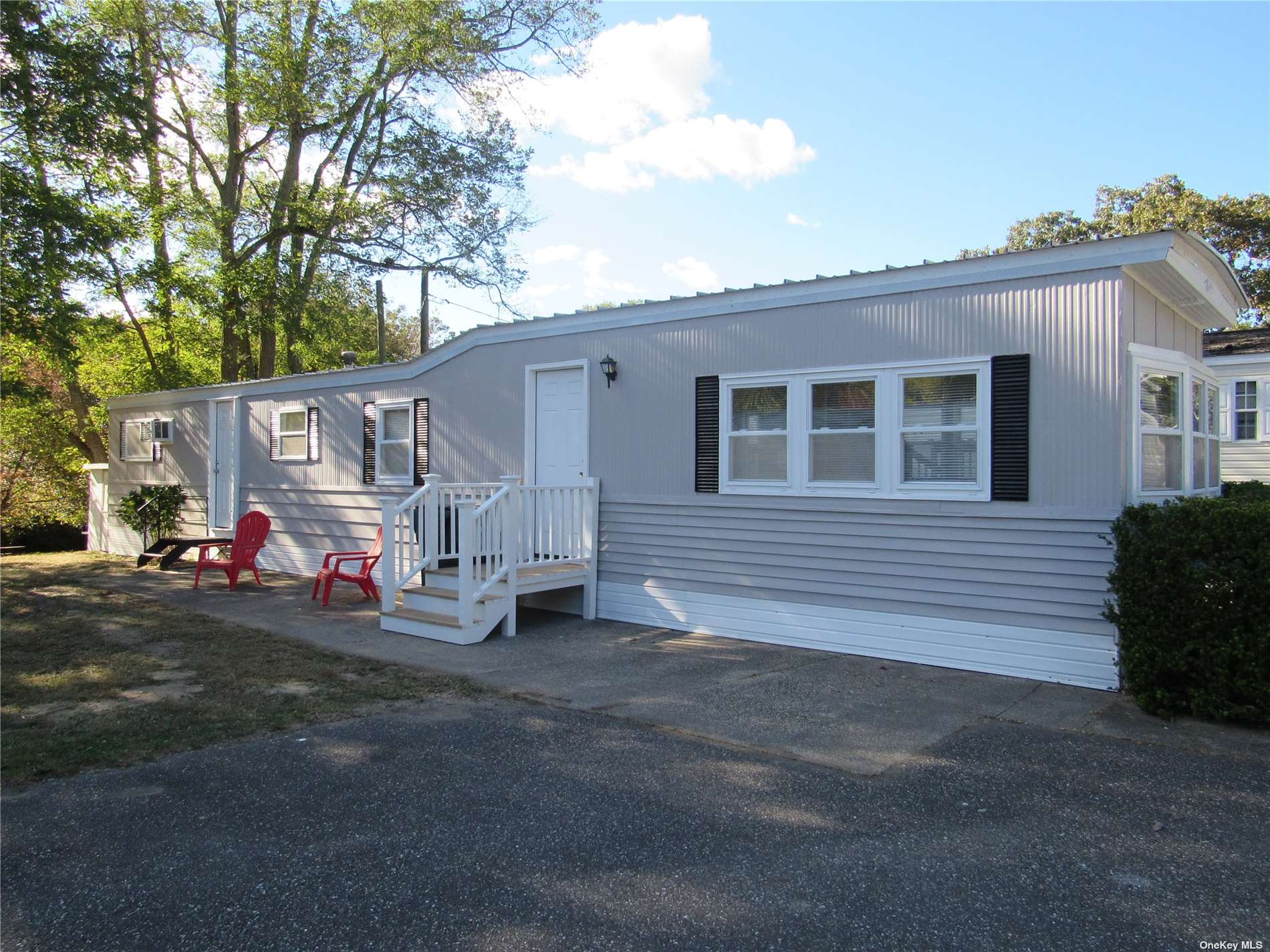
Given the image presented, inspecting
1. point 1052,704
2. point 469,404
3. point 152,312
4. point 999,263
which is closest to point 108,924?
point 1052,704

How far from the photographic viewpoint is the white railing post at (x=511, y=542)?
7789 millimetres

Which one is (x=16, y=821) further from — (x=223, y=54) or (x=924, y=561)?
(x=223, y=54)

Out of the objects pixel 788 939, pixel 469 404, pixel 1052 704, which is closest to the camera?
pixel 788 939

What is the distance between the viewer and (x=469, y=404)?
9898 millimetres

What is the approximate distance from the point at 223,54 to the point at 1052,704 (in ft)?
66.5

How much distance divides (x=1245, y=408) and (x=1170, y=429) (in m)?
8.12

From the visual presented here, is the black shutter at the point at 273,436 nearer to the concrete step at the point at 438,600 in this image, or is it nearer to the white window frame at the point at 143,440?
the white window frame at the point at 143,440

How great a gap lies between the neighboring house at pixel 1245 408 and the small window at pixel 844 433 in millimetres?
9042

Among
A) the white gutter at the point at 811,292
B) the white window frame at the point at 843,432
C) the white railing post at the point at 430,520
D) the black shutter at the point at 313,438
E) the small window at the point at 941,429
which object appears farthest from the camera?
the black shutter at the point at 313,438

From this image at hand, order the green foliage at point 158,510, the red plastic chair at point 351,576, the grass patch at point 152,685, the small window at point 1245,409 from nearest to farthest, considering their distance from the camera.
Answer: the grass patch at point 152,685 → the red plastic chair at point 351,576 → the small window at point 1245,409 → the green foliage at point 158,510

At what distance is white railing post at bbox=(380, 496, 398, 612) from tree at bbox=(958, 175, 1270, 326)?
2098 centimetres

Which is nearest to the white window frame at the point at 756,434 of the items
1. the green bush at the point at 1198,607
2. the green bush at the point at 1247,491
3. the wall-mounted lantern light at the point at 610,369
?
the wall-mounted lantern light at the point at 610,369

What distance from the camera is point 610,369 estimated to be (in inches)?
334

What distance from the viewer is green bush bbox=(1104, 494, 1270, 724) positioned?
4.77 meters
